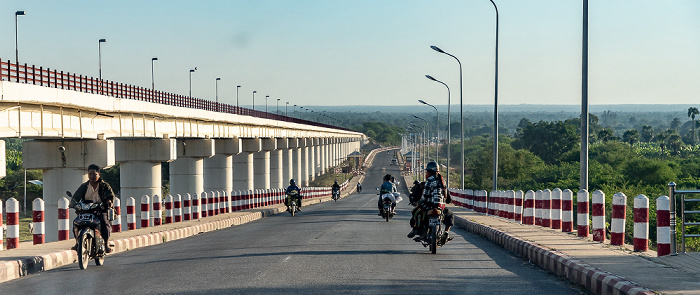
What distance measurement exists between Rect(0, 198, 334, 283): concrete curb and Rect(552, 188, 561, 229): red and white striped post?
932cm

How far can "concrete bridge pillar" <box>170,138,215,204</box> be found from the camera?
47.4 metres

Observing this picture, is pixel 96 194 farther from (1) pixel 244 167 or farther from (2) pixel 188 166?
(1) pixel 244 167

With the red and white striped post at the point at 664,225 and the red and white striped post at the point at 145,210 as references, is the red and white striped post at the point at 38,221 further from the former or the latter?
the red and white striped post at the point at 664,225

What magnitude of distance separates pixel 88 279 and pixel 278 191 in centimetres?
3860

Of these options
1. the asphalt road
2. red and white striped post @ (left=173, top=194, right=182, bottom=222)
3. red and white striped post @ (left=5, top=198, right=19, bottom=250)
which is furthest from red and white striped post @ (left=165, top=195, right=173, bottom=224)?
red and white striped post @ (left=5, top=198, right=19, bottom=250)

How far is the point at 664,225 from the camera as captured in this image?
505 inches

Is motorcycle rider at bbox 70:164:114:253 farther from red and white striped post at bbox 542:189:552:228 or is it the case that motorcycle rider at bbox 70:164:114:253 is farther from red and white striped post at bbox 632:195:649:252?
red and white striped post at bbox 542:189:552:228

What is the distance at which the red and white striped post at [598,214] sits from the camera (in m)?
15.5

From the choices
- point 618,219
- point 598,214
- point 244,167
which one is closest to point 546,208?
point 598,214

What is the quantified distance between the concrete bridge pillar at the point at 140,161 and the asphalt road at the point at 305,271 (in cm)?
1993

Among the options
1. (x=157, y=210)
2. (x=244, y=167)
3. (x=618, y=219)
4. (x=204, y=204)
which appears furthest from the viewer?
(x=244, y=167)

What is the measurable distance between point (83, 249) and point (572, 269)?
24.5 ft

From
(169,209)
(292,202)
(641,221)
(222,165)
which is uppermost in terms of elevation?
(641,221)

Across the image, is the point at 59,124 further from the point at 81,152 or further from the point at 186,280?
the point at 186,280
